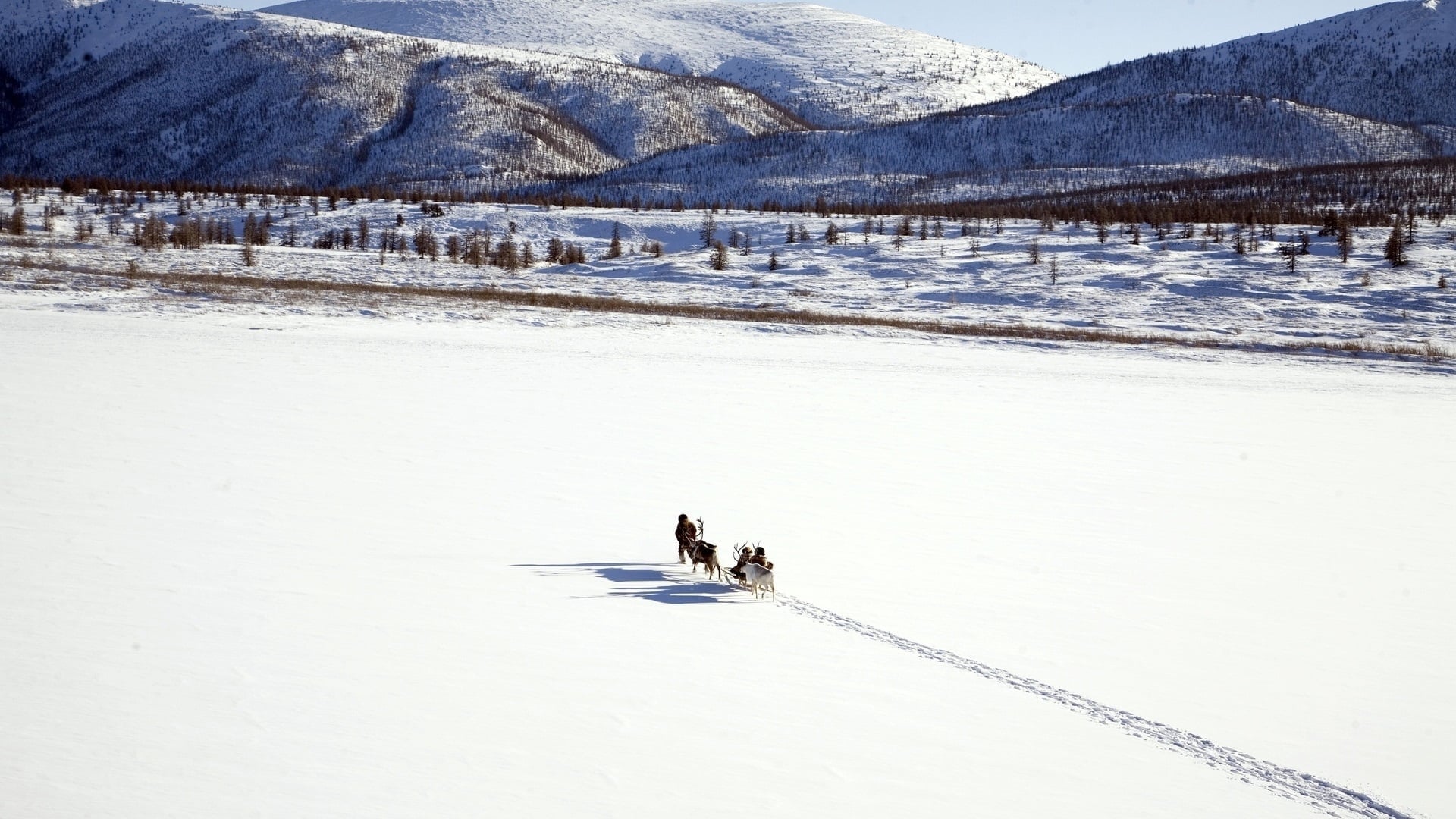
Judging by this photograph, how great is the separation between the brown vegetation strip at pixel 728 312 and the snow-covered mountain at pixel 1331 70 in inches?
3520

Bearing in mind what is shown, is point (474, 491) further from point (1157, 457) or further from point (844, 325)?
point (844, 325)

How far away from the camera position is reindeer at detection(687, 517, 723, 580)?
7.68 metres

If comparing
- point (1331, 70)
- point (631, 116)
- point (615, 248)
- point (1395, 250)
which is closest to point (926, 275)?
point (615, 248)

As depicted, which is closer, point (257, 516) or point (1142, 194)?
point (257, 516)

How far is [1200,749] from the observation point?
5535 mm

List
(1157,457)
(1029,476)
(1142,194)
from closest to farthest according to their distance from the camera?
(1029,476) < (1157,457) < (1142,194)

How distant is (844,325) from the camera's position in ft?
83.3

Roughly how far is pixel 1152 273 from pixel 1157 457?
1924 cm

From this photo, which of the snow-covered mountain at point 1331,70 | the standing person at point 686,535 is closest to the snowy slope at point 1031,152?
the snow-covered mountain at point 1331,70

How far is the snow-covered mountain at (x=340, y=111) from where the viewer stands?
115688mm

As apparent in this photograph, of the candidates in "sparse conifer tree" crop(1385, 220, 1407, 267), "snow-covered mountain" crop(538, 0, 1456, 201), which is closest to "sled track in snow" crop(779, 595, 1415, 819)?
"sparse conifer tree" crop(1385, 220, 1407, 267)

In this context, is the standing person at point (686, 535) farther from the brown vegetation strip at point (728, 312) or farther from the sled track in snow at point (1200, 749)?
Result: the brown vegetation strip at point (728, 312)

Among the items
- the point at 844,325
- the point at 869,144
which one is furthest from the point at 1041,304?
the point at 869,144

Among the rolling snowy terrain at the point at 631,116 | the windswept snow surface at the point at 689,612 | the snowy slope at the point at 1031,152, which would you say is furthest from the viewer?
the rolling snowy terrain at the point at 631,116
